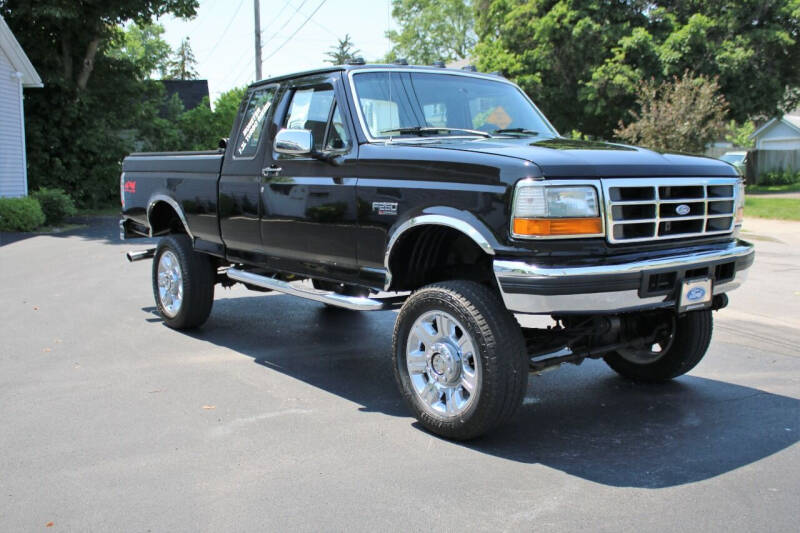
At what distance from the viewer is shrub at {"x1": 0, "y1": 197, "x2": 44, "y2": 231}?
17.6 meters

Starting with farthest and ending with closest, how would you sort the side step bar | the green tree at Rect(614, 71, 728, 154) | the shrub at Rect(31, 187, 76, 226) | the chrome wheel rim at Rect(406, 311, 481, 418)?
the shrub at Rect(31, 187, 76, 226), the green tree at Rect(614, 71, 728, 154), the side step bar, the chrome wheel rim at Rect(406, 311, 481, 418)

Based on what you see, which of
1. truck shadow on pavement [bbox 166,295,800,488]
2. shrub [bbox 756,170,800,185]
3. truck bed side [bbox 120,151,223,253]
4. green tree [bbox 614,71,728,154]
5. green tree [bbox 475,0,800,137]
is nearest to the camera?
truck shadow on pavement [bbox 166,295,800,488]

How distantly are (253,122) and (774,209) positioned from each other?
19.8 metres

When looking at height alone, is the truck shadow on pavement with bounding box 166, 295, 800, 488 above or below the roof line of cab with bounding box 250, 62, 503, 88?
below

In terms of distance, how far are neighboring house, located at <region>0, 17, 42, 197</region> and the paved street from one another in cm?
1572

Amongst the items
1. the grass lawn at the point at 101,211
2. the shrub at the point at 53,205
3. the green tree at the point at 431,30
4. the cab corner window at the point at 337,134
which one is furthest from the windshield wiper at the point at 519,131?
the green tree at the point at 431,30

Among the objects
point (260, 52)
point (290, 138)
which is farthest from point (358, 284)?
point (260, 52)

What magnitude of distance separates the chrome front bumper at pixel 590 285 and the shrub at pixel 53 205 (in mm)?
18469

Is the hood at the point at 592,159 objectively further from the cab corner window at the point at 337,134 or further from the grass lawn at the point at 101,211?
the grass lawn at the point at 101,211

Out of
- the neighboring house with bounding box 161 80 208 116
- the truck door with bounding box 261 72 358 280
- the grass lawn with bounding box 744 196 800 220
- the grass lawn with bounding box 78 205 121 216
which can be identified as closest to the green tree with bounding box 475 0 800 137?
the grass lawn with bounding box 744 196 800 220

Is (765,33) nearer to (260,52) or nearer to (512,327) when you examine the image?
(260,52)

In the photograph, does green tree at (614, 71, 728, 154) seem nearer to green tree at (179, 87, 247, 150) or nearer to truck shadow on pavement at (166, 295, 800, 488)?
truck shadow on pavement at (166, 295, 800, 488)

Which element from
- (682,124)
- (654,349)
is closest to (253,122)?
(654,349)

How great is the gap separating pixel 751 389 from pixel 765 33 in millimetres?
29368
